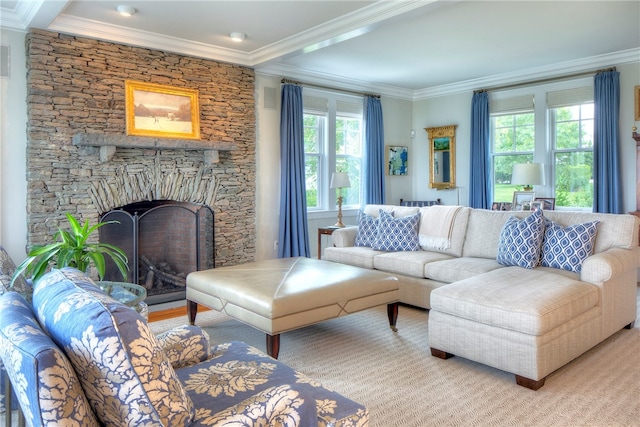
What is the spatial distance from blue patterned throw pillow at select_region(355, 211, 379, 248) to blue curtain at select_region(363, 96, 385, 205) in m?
1.94

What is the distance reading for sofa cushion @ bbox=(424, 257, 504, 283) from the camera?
3.75 metres

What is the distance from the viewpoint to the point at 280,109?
19.3 ft

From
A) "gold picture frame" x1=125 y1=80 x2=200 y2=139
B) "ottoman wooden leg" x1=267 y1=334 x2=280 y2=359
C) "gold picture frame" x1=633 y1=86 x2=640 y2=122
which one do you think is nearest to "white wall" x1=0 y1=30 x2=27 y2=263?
"gold picture frame" x1=125 y1=80 x2=200 y2=139

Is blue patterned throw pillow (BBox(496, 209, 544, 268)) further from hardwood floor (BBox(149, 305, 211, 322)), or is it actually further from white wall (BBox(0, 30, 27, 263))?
white wall (BBox(0, 30, 27, 263))

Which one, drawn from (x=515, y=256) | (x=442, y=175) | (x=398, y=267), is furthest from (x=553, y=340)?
(x=442, y=175)

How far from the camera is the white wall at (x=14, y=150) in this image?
3990 millimetres

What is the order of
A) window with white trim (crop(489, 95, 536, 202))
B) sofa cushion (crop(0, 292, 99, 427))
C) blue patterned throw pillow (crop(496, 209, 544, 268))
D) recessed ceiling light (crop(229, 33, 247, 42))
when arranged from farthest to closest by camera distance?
window with white trim (crop(489, 95, 536, 202)) < recessed ceiling light (crop(229, 33, 247, 42)) < blue patterned throw pillow (crop(496, 209, 544, 268)) < sofa cushion (crop(0, 292, 99, 427))

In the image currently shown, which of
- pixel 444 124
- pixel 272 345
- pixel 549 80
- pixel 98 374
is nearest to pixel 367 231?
pixel 272 345

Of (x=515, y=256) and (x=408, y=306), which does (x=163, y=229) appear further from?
(x=515, y=256)

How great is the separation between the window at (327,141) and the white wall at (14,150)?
3213mm

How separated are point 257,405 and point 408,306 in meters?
3.21

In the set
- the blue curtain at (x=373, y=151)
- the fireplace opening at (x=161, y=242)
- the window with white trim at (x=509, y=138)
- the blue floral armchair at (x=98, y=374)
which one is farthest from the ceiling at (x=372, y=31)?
the blue floral armchair at (x=98, y=374)

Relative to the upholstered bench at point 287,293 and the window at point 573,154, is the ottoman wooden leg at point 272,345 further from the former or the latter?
the window at point 573,154

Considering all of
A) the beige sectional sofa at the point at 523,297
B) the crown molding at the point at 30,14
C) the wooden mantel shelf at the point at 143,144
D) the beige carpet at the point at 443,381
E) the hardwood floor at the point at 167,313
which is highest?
the crown molding at the point at 30,14
